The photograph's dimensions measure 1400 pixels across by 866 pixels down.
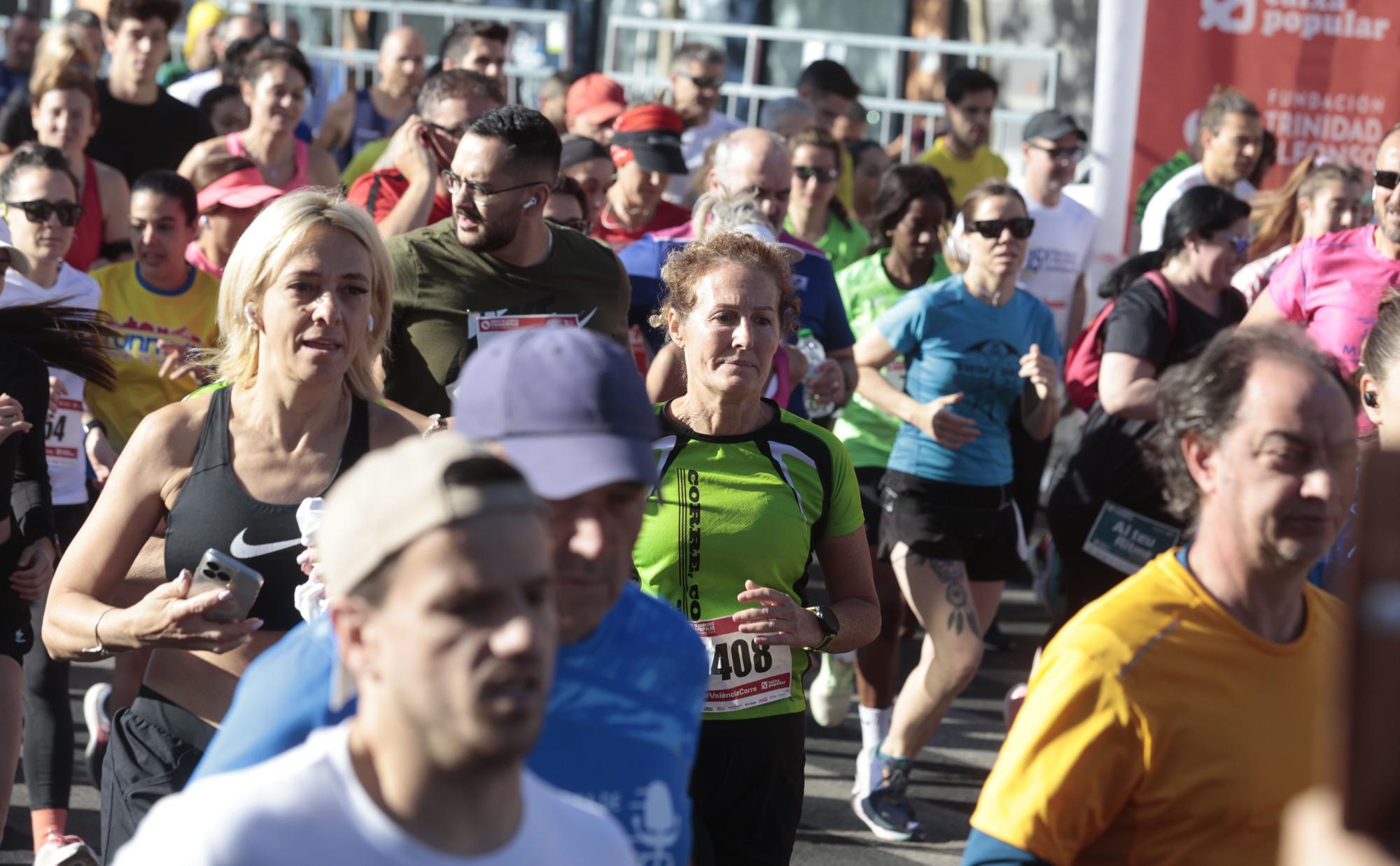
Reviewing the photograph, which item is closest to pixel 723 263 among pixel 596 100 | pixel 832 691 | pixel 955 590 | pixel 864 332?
pixel 955 590

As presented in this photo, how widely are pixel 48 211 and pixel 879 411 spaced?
298cm

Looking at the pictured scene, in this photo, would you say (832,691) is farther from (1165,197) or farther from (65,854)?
(1165,197)

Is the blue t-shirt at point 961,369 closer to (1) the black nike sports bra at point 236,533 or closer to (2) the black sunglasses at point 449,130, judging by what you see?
(2) the black sunglasses at point 449,130

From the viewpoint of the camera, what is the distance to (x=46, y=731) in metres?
4.88

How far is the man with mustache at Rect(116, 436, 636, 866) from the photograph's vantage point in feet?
5.31

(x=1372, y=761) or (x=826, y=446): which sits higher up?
(x=1372, y=761)

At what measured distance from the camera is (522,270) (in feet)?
15.8

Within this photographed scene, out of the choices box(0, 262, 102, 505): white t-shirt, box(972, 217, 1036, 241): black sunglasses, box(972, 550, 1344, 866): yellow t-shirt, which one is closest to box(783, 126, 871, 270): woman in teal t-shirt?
box(972, 217, 1036, 241): black sunglasses

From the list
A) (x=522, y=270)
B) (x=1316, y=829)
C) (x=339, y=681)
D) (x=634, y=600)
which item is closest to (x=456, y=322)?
(x=522, y=270)

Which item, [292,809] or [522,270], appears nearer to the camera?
[292,809]

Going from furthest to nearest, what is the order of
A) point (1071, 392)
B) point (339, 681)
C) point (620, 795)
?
point (1071, 392)
point (620, 795)
point (339, 681)

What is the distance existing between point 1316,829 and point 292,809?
90cm

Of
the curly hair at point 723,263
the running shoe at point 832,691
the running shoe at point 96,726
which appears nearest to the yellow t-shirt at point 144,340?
the running shoe at point 96,726

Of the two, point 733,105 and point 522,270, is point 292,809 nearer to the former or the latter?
point 522,270
